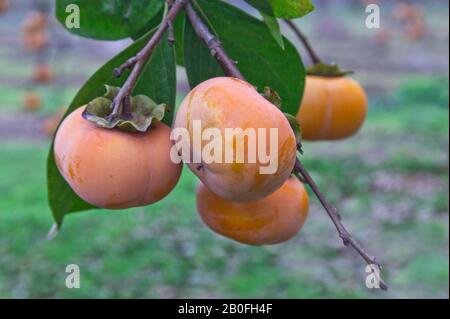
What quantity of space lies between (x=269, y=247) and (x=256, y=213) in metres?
3.02

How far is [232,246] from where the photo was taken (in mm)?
3773

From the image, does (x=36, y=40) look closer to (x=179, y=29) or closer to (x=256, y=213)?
(x=179, y=29)

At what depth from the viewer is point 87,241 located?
12.0ft

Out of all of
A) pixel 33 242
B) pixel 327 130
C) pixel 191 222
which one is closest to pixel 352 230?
pixel 191 222

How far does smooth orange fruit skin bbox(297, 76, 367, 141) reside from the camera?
41.5 inches

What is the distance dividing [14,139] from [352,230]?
3159 mm

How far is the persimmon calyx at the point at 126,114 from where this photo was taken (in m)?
0.66

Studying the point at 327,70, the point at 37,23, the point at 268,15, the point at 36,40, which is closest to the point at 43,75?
the point at 36,40

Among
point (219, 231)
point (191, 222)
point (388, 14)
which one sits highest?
point (219, 231)

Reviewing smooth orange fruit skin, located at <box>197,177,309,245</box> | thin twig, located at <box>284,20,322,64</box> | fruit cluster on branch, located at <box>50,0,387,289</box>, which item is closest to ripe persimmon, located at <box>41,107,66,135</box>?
thin twig, located at <box>284,20,322,64</box>

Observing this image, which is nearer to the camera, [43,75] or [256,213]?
[256,213]

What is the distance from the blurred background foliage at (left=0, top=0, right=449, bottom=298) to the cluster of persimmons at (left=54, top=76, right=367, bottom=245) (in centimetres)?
241

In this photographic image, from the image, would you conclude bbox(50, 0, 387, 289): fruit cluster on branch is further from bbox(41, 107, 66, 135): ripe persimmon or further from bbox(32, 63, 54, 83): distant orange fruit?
bbox(32, 63, 54, 83): distant orange fruit

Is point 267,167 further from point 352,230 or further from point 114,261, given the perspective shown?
point 352,230
